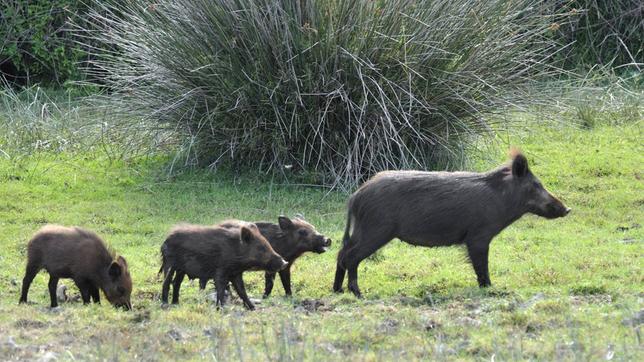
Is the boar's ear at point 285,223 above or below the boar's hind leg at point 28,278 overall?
above

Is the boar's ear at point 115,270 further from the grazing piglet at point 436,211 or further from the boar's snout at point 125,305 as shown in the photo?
the grazing piglet at point 436,211

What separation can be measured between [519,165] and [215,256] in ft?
8.38

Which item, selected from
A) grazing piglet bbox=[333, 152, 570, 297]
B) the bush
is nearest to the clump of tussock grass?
grazing piglet bbox=[333, 152, 570, 297]

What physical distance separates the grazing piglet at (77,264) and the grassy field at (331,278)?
0.72 ft

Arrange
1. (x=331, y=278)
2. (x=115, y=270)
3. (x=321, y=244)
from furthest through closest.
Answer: (x=331, y=278) < (x=321, y=244) < (x=115, y=270)

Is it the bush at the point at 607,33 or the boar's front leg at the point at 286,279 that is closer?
the boar's front leg at the point at 286,279

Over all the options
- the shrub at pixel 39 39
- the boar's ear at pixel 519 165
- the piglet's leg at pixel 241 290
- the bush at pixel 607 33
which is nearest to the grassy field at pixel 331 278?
the piglet's leg at pixel 241 290

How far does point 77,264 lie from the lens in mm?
8961

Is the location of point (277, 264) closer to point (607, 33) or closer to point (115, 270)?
point (115, 270)

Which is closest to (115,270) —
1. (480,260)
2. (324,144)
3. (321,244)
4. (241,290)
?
(241,290)

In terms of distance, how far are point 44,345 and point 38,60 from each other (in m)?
12.9

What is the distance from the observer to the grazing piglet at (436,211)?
942cm

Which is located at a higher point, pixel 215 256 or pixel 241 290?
pixel 215 256

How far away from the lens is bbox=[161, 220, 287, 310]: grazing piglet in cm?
895
